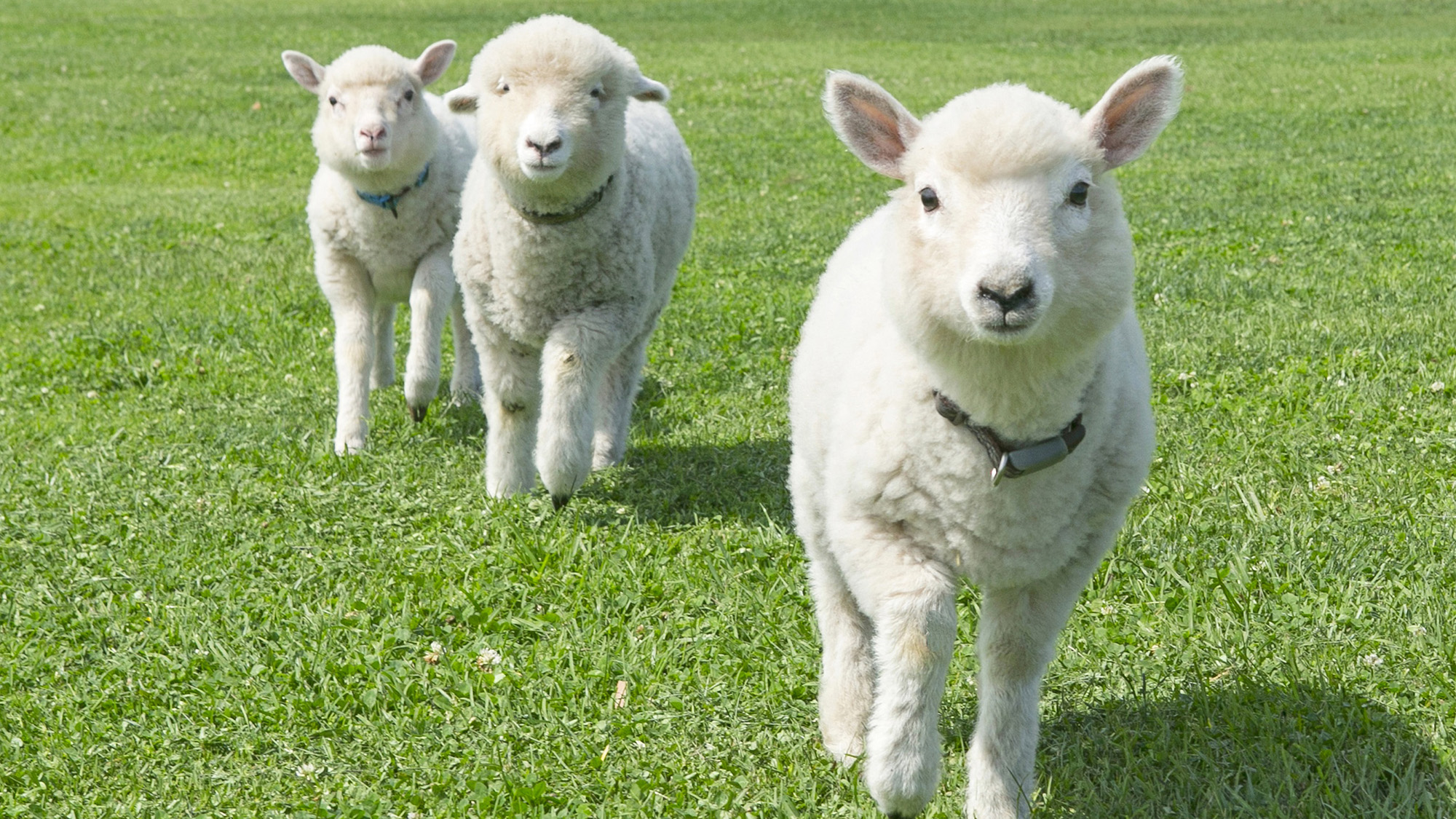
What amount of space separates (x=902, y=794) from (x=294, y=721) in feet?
6.58

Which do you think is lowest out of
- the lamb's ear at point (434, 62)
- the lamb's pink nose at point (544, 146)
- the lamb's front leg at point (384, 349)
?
the lamb's front leg at point (384, 349)

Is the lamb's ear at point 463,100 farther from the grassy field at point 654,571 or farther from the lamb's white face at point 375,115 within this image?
the grassy field at point 654,571

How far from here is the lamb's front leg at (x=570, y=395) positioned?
5715 millimetres

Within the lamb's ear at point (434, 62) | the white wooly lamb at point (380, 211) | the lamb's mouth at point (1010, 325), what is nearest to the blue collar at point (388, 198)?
the white wooly lamb at point (380, 211)

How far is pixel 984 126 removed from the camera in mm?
3307

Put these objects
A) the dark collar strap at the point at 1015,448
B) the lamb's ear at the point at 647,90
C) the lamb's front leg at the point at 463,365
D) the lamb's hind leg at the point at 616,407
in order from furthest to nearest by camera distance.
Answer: the lamb's front leg at the point at 463,365
the lamb's hind leg at the point at 616,407
the lamb's ear at the point at 647,90
the dark collar strap at the point at 1015,448

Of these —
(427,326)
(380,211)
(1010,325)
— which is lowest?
(427,326)

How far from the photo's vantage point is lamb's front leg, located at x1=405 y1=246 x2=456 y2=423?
6.88m

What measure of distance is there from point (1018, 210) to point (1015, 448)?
24.0 inches

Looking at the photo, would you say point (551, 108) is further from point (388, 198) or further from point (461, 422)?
point (461, 422)

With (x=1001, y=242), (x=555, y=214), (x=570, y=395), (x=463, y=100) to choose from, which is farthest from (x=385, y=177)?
(x=1001, y=242)

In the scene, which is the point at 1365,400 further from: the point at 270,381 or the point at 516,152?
the point at 270,381

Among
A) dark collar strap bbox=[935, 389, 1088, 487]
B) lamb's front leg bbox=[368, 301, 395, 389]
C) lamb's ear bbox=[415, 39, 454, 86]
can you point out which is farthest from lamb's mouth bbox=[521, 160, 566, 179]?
lamb's front leg bbox=[368, 301, 395, 389]

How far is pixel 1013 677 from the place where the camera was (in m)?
3.60
